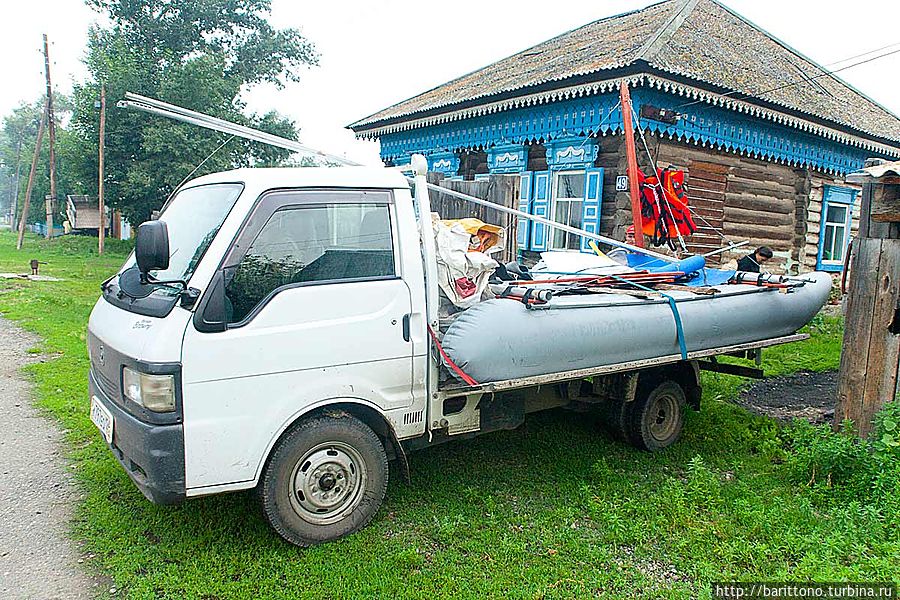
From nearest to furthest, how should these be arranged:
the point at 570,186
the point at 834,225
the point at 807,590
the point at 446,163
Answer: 1. the point at 807,590
2. the point at 570,186
3. the point at 446,163
4. the point at 834,225

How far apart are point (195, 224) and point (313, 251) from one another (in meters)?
0.76

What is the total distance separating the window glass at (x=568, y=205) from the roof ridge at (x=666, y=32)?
6.55 feet

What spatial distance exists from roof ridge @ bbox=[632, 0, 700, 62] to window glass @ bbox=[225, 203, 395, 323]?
607 centimetres

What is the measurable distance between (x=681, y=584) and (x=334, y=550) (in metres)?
1.95

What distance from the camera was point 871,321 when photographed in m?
5.43

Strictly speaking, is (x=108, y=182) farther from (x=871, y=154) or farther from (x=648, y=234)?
(x=871, y=154)

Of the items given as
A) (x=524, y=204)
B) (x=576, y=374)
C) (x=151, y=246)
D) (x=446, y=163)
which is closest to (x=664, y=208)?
(x=524, y=204)

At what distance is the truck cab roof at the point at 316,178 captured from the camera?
13.3ft

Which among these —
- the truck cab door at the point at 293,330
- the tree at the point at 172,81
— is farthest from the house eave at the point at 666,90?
the tree at the point at 172,81

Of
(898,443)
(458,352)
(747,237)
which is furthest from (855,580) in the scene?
(747,237)

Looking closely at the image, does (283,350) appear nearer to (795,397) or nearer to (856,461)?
(856,461)

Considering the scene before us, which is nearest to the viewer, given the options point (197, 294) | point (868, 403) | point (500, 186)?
point (197, 294)

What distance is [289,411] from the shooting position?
12.7ft

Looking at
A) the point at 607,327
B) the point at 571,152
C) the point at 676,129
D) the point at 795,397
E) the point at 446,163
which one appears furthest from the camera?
the point at 446,163
